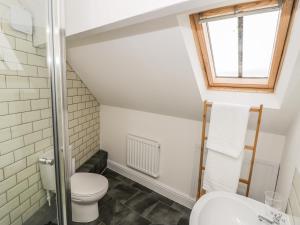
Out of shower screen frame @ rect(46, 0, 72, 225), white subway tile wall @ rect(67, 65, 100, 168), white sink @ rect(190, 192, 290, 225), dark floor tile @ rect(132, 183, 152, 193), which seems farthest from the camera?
dark floor tile @ rect(132, 183, 152, 193)

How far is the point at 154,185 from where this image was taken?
2318 millimetres

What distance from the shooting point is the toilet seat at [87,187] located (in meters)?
1.63

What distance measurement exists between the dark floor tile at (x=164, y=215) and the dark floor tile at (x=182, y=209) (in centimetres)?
4

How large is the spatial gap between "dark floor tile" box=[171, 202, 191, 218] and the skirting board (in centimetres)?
4

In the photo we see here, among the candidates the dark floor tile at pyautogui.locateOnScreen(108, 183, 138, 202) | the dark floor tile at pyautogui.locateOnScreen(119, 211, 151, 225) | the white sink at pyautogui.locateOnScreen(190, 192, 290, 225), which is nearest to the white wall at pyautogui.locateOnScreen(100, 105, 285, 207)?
the dark floor tile at pyautogui.locateOnScreen(108, 183, 138, 202)

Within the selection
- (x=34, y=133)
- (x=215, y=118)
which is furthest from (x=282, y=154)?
(x=34, y=133)

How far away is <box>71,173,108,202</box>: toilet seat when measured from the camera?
1.63m

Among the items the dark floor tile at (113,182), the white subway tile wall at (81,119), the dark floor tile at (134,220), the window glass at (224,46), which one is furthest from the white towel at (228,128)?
the white subway tile wall at (81,119)

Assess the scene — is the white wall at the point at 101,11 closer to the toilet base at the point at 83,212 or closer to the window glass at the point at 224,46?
the window glass at the point at 224,46

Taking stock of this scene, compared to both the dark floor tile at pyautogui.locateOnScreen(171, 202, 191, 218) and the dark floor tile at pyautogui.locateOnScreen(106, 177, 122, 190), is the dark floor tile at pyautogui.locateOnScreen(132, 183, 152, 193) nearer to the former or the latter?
the dark floor tile at pyautogui.locateOnScreen(106, 177, 122, 190)

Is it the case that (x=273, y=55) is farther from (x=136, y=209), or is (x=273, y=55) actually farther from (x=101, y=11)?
(x=136, y=209)

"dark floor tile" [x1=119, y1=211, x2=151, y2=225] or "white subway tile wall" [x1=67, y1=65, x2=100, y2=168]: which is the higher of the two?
"white subway tile wall" [x1=67, y1=65, x2=100, y2=168]

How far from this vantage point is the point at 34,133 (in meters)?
1.40

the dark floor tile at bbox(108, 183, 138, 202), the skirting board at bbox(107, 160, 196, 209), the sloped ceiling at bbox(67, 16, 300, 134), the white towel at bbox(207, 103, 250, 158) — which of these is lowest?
the dark floor tile at bbox(108, 183, 138, 202)
